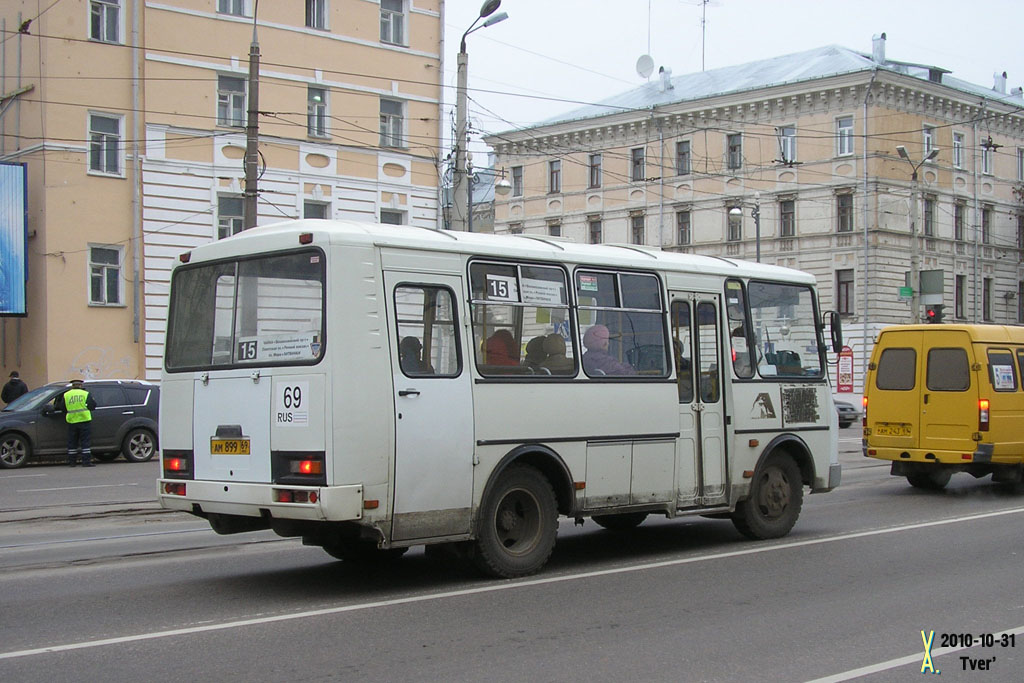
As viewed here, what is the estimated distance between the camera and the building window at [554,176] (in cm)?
6144

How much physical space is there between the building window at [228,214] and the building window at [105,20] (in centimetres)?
474

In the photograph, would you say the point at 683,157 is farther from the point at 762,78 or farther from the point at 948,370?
the point at 948,370

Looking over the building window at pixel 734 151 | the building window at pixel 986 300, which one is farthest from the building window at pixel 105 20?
the building window at pixel 986 300

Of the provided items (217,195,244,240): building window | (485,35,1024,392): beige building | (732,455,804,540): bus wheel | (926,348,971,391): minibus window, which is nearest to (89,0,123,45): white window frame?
(217,195,244,240): building window

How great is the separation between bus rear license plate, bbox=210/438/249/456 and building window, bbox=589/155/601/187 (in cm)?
5203

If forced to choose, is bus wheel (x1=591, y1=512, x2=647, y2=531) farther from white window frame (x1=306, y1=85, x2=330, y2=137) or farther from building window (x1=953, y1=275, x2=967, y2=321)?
building window (x1=953, y1=275, x2=967, y2=321)

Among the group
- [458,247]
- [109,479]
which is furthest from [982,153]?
[458,247]

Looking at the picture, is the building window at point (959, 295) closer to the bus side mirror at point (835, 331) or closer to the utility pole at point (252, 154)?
the utility pole at point (252, 154)

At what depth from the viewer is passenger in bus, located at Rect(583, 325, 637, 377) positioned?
10148mm

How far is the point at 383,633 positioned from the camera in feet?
24.1

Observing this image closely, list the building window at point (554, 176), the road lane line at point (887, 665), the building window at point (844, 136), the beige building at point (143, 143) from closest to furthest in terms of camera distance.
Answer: the road lane line at point (887, 665), the beige building at point (143, 143), the building window at point (844, 136), the building window at point (554, 176)

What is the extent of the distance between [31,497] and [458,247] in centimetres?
995

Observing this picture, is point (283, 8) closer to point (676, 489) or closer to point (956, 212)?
point (676, 489)

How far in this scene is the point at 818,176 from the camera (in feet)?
174
